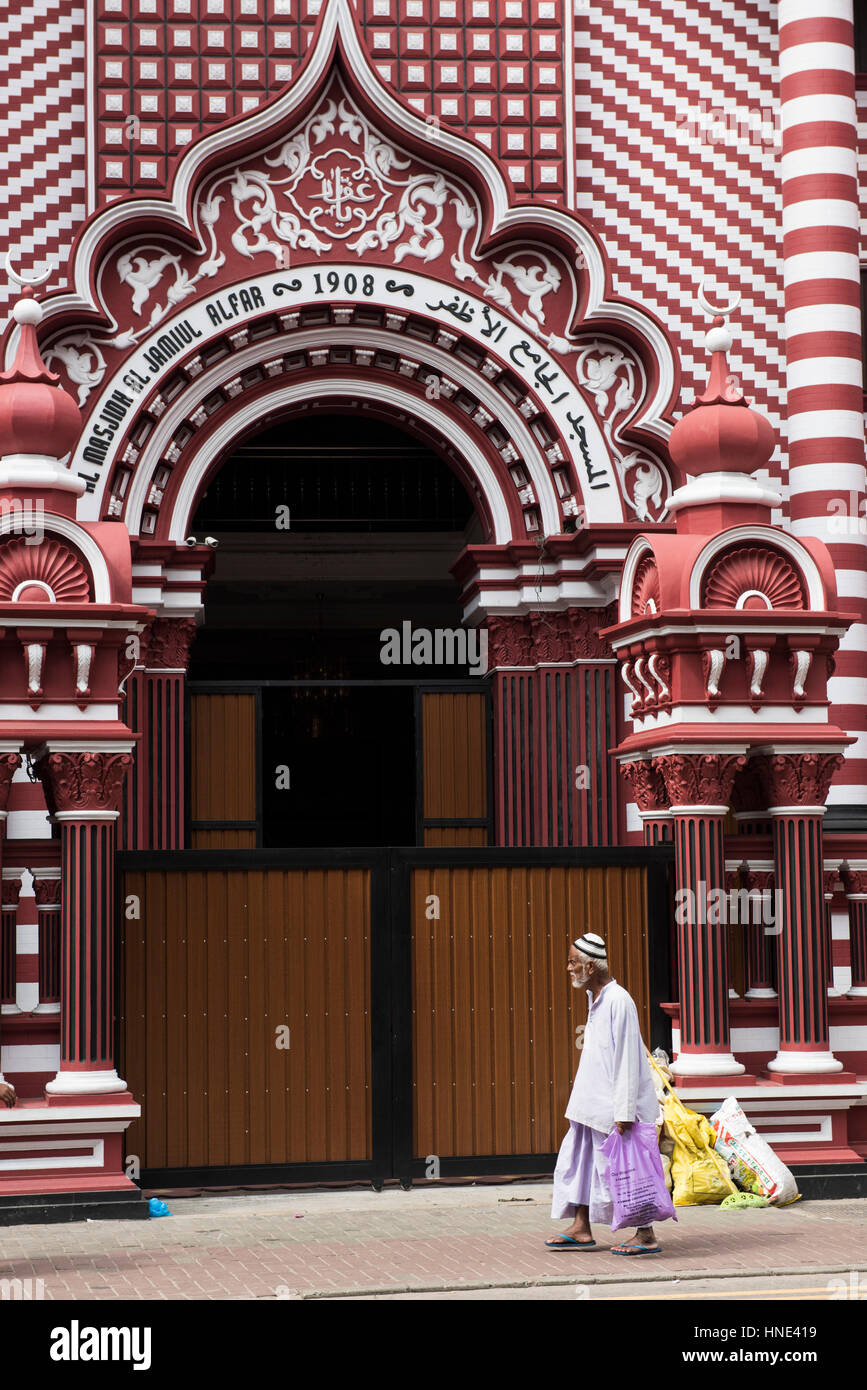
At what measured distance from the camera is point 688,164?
1705 centimetres

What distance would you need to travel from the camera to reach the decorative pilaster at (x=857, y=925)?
13.1 m

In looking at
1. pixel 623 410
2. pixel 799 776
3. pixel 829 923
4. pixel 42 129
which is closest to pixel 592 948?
pixel 799 776

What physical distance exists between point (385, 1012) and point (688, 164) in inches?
341

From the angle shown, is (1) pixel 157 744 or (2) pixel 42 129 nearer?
(1) pixel 157 744

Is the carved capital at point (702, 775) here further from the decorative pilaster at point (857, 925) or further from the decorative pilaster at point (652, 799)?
the decorative pilaster at point (857, 925)

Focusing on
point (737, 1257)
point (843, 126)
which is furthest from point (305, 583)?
point (737, 1257)

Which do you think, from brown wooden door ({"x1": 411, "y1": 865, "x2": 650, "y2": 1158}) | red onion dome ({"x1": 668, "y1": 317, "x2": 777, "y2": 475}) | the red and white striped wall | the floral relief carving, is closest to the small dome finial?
brown wooden door ({"x1": 411, "y1": 865, "x2": 650, "y2": 1158})

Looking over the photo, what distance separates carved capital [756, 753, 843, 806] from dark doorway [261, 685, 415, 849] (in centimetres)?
1239

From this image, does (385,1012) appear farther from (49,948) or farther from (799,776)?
(799,776)

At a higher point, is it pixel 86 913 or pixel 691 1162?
pixel 86 913

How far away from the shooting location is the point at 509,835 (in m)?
16.6

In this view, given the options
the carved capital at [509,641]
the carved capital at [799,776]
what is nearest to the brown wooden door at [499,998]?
the carved capital at [799,776]

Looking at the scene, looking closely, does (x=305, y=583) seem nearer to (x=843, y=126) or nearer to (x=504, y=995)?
(x=843, y=126)

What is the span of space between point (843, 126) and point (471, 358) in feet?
12.6
